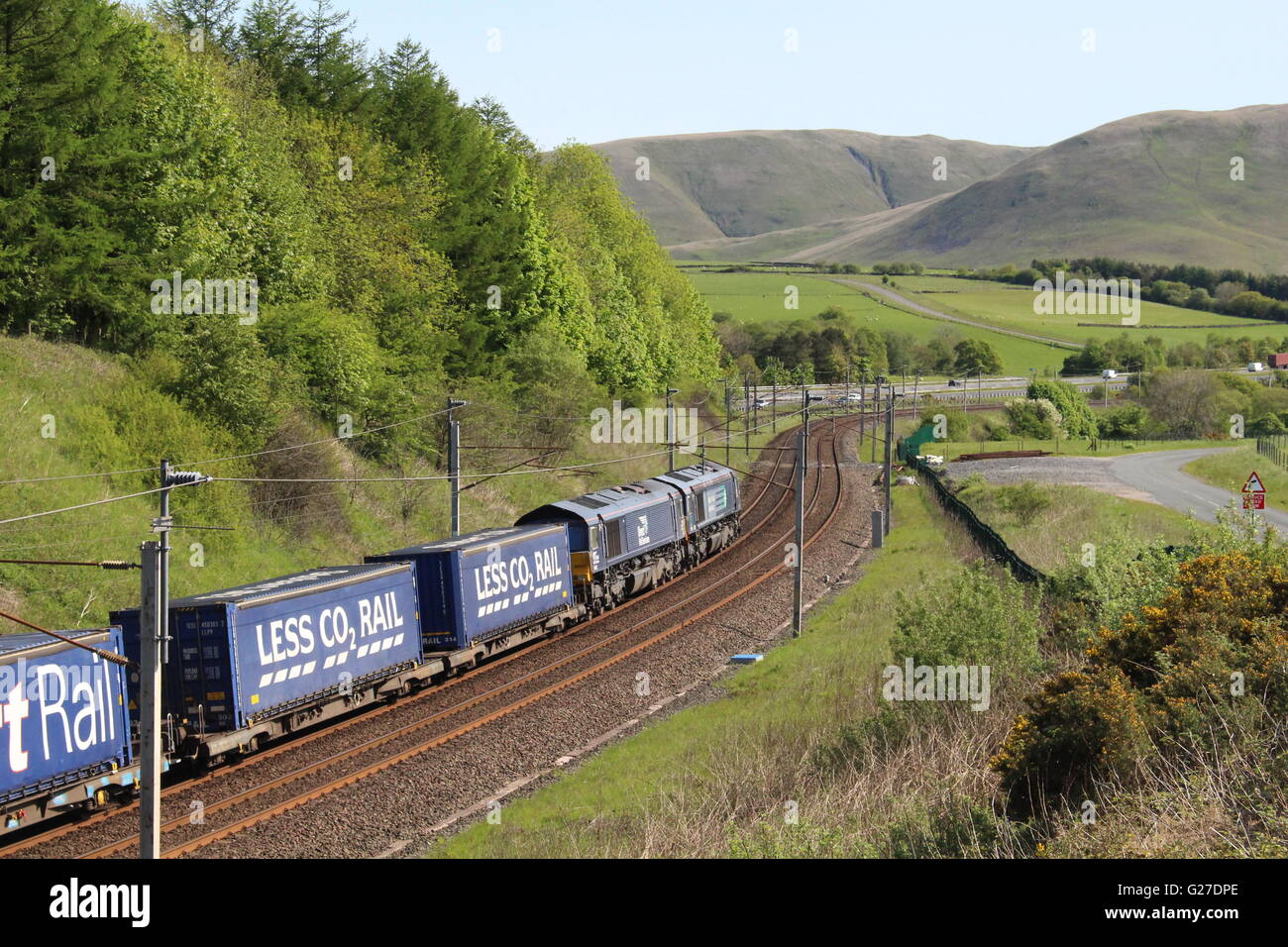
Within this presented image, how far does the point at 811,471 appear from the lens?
80.8 metres

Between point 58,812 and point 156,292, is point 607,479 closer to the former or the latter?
point 156,292

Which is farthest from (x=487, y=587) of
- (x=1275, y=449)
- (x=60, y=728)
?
(x=1275, y=449)

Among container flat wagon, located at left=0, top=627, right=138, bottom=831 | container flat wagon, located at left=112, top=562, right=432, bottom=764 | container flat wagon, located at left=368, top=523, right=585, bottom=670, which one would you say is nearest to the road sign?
container flat wagon, located at left=368, top=523, right=585, bottom=670

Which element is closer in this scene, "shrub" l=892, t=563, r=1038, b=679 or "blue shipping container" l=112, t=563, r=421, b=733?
"blue shipping container" l=112, t=563, r=421, b=733

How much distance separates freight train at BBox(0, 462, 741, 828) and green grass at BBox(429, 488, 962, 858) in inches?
232

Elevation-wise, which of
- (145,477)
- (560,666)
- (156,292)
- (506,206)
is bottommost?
(560,666)

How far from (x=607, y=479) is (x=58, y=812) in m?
46.5

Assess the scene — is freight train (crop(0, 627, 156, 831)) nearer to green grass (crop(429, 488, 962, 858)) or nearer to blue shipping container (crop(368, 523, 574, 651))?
green grass (crop(429, 488, 962, 858))

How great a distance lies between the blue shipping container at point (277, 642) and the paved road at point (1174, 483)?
122ft

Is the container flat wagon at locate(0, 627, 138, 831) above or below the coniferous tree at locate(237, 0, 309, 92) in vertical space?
below

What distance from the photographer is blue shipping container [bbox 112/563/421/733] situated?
2170cm

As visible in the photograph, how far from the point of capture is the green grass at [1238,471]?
2665 inches
